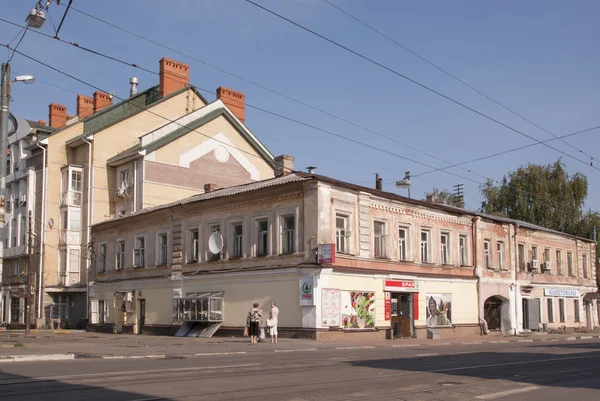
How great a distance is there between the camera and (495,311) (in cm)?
3991

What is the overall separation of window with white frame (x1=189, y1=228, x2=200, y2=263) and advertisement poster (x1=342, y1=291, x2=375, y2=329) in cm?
915

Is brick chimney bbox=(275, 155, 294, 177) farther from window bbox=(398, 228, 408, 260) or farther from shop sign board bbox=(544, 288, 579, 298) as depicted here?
shop sign board bbox=(544, 288, 579, 298)

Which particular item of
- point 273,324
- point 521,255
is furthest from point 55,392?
point 521,255

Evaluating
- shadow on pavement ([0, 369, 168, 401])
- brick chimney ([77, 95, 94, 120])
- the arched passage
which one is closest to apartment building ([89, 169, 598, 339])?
the arched passage

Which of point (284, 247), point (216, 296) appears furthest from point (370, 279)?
point (216, 296)

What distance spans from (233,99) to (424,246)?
23.3 m

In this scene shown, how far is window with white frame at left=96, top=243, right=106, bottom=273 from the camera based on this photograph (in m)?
42.0

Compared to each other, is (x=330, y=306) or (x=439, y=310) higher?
(x=330, y=306)

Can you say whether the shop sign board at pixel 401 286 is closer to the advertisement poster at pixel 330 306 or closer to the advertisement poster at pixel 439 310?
the advertisement poster at pixel 439 310

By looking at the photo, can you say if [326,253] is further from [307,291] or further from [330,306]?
[330,306]

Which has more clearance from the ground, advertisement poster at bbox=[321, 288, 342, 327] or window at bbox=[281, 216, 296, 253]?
window at bbox=[281, 216, 296, 253]

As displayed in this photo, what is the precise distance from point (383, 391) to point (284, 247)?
60.1 feet

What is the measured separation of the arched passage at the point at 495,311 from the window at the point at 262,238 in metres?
15.4

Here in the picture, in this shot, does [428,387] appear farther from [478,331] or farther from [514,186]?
[514,186]
